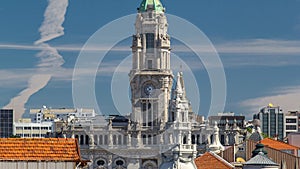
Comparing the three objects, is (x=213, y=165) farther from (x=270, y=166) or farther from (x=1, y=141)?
(x=1, y=141)

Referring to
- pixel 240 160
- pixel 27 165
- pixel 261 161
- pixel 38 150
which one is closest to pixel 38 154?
pixel 38 150

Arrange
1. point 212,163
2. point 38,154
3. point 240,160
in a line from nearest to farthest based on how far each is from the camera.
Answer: point 38,154 → point 212,163 → point 240,160

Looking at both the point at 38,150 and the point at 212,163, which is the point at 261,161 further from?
the point at 38,150

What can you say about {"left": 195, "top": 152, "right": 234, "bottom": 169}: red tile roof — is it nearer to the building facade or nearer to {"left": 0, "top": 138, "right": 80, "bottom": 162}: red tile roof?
{"left": 0, "top": 138, "right": 80, "bottom": 162}: red tile roof

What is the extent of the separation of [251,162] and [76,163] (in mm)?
27564

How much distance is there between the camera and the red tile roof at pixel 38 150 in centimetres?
5275

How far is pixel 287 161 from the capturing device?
94.2 metres

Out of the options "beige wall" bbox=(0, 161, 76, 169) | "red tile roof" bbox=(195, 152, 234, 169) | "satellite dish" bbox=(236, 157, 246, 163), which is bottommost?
"satellite dish" bbox=(236, 157, 246, 163)

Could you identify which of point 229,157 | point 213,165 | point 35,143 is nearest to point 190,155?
point 213,165

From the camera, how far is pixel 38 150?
175 feet

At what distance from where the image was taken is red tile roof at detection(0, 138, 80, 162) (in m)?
52.8

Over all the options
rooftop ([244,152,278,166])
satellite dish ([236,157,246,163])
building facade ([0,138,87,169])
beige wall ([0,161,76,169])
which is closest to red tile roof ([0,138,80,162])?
building facade ([0,138,87,169])

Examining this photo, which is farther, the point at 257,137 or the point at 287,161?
the point at 257,137

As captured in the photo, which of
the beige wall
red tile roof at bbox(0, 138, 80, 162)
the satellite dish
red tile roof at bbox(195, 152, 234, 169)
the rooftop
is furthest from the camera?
the satellite dish
